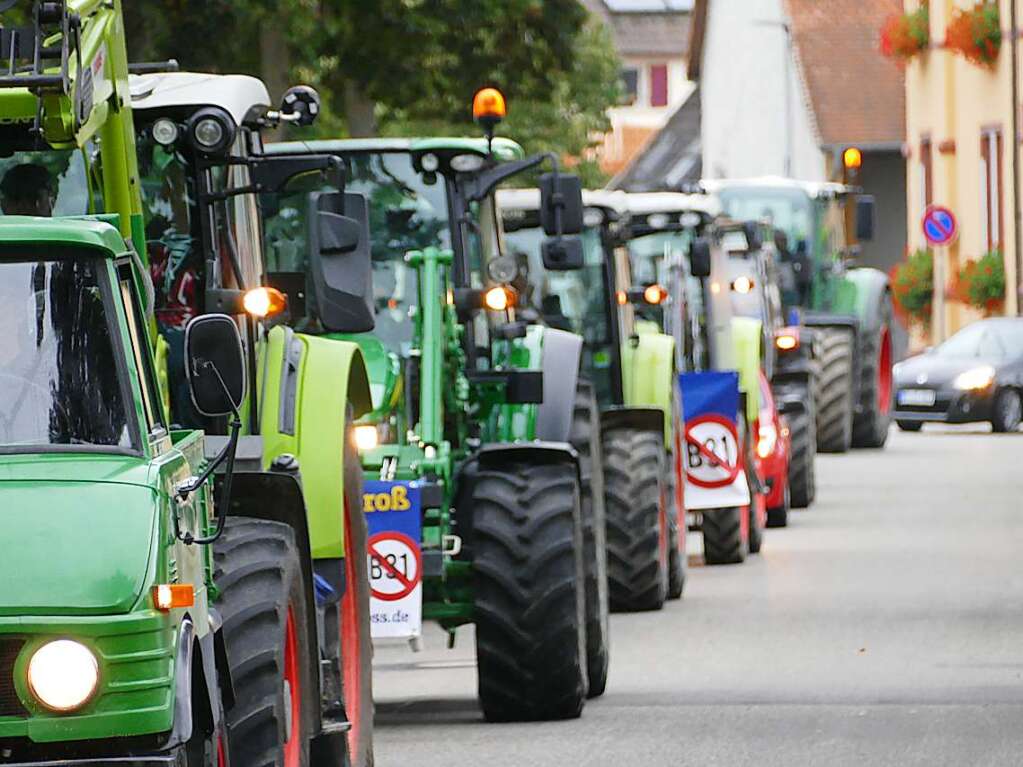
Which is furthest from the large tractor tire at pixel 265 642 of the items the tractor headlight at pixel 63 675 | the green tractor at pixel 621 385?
the green tractor at pixel 621 385

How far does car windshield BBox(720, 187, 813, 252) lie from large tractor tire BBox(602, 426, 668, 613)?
15178 millimetres

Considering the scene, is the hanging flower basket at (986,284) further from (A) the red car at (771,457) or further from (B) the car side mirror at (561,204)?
(B) the car side mirror at (561,204)

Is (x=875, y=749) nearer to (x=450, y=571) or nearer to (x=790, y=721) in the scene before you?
(x=790, y=721)

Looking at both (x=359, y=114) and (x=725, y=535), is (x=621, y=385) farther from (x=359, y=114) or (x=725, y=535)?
(x=359, y=114)

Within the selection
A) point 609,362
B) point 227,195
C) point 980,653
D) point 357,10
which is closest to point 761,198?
point 357,10

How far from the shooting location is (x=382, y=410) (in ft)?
40.5

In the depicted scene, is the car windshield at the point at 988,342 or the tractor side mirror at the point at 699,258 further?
the car windshield at the point at 988,342

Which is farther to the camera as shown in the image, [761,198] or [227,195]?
[761,198]

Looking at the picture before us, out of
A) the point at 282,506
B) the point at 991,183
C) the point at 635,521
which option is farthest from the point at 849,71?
the point at 282,506

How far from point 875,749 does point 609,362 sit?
720 cm

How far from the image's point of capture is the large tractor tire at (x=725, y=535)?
63.1 feet

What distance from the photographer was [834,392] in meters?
29.6

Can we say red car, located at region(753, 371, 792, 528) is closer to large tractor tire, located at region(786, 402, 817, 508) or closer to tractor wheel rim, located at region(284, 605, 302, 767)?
large tractor tire, located at region(786, 402, 817, 508)

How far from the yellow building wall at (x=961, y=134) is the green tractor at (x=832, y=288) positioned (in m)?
A: 12.7
